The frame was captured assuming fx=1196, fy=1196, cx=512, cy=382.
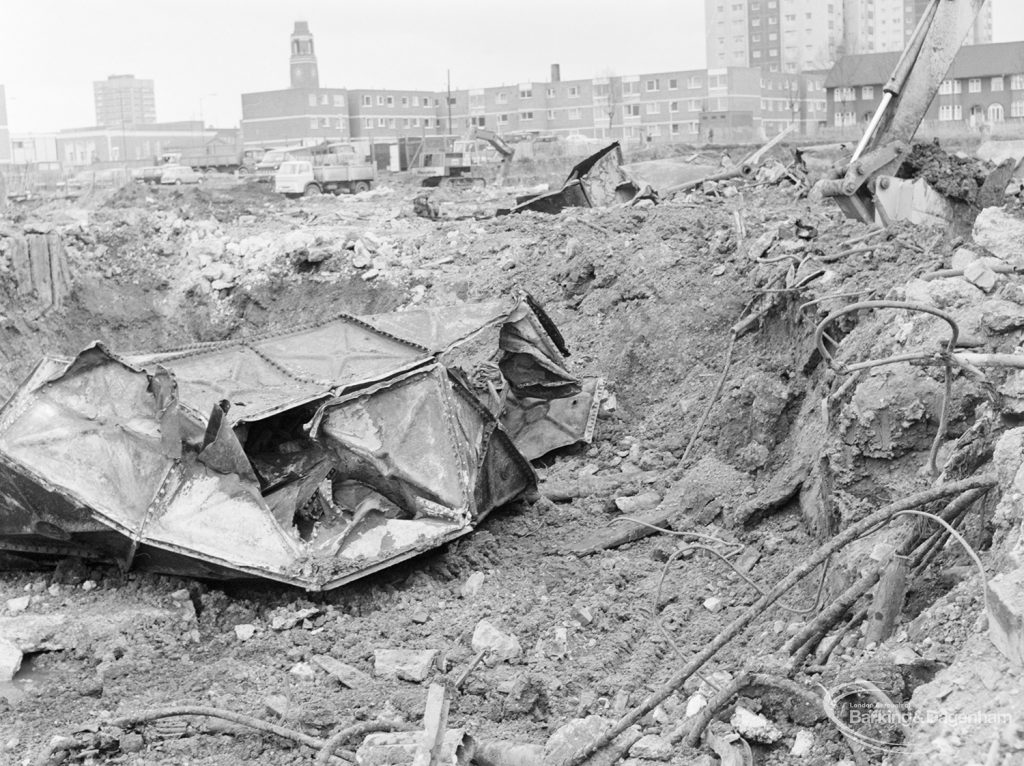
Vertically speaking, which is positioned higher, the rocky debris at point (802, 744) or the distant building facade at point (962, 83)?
the distant building facade at point (962, 83)

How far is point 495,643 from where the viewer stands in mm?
6414

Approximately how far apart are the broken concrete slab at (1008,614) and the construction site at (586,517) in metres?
0.01

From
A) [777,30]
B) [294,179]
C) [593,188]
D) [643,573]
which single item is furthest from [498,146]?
[777,30]

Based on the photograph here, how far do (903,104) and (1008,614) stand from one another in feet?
33.2

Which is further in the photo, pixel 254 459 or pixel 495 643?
pixel 254 459

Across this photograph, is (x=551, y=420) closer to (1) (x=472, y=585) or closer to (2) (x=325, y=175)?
(1) (x=472, y=585)

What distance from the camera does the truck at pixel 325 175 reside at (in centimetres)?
3178

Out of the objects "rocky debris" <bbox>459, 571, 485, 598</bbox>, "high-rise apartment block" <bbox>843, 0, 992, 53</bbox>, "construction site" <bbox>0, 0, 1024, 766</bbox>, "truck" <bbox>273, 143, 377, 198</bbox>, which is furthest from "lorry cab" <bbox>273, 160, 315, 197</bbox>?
"high-rise apartment block" <bbox>843, 0, 992, 53</bbox>

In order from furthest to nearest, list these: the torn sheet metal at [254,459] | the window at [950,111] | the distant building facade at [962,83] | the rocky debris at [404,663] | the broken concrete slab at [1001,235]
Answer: the window at [950,111] < the distant building facade at [962,83] < the broken concrete slab at [1001,235] < the torn sheet metal at [254,459] < the rocky debris at [404,663]

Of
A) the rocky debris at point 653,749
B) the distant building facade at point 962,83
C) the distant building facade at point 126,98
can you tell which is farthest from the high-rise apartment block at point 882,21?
the rocky debris at point 653,749

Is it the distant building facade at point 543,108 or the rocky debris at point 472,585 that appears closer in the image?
the rocky debris at point 472,585

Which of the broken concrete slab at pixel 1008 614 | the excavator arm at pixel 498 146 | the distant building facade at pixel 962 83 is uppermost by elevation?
the distant building facade at pixel 962 83

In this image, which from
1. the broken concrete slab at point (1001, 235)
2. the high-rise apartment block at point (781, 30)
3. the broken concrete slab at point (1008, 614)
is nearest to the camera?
the broken concrete slab at point (1008, 614)

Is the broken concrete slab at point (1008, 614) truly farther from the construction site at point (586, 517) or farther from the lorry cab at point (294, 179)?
the lorry cab at point (294, 179)
